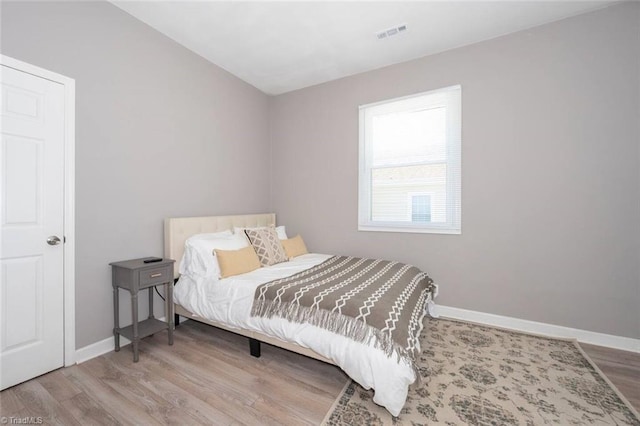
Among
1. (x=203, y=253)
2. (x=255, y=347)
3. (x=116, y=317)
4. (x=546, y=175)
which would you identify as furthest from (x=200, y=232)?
(x=546, y=175)

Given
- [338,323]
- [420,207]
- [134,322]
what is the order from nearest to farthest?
[338,323]
[134,322]
[420,207]

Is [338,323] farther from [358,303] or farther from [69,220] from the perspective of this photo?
[69,220]

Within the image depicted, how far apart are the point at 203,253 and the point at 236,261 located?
1.12ft

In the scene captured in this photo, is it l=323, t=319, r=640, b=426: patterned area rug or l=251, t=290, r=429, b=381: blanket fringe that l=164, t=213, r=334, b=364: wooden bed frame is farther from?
l=323, t=319, r=640, b=426: patterned area rug

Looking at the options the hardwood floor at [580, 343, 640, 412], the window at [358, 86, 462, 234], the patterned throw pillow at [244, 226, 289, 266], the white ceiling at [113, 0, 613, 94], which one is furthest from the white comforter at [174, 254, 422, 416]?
the white ceiling at [113, 0, 613, 94]

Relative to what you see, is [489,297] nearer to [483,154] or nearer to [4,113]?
[483,154]

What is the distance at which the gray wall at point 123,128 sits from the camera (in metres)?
2.06

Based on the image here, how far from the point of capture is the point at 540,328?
263 centimetres

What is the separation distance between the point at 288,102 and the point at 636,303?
4399 millimetres

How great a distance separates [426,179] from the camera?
10.5ft

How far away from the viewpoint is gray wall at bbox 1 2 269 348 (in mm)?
2059

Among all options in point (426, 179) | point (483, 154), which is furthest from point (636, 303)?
point (426, 179)

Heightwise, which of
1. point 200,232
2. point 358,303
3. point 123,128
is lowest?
point 358,303

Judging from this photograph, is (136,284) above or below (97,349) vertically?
above
